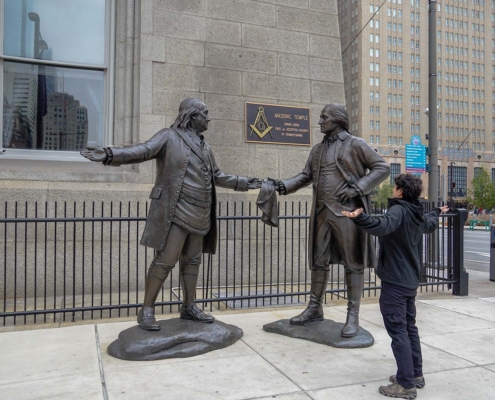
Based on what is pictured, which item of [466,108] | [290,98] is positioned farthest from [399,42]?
[290,98]

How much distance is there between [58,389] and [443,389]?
123 inches

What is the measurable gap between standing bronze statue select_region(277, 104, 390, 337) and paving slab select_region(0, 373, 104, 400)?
2495 millimetres

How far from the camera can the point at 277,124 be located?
8.48 meters

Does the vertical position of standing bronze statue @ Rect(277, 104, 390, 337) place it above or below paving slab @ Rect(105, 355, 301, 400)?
above

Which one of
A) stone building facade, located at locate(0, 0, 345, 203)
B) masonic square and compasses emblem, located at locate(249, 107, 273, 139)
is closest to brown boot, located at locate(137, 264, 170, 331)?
stone building facade, located at locate(0, 0, 345, 203)

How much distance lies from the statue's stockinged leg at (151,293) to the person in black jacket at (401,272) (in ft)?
6.72

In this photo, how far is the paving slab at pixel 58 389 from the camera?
11.5 ft

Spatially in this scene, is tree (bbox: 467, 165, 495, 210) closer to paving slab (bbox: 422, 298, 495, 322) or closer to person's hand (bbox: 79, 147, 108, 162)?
paving slab (bbox: 422, 298, 495, 322)

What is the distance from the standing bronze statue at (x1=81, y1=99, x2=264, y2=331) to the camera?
443 centimetres

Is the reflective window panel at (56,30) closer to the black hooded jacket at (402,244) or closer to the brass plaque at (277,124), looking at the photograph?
the brass plaque at (277,124)

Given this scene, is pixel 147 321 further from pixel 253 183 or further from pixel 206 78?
pixel 206 78

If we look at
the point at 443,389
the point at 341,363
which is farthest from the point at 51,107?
the point at 443,389

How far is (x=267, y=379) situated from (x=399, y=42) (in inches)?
4378

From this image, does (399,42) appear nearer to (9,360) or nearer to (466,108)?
(466,108)
